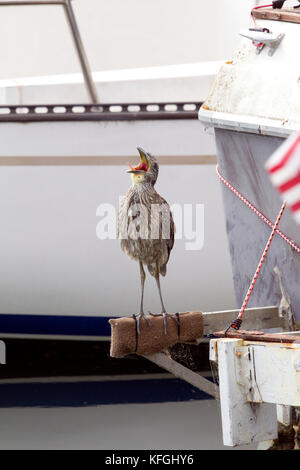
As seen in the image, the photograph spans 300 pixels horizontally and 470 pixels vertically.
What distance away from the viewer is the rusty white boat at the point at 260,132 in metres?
4.50

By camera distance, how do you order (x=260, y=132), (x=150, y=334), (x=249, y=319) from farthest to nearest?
(x=249, y=319) → (x=260, y=132) → (x=150, y=334)

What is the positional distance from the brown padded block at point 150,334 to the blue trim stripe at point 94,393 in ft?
8.46

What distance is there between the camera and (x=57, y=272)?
7039 millimetres

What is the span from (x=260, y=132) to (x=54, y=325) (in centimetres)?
311

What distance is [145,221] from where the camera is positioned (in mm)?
4594

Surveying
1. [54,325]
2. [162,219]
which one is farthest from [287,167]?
[54,325]

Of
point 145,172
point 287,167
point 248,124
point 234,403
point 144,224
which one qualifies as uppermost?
point 248,124

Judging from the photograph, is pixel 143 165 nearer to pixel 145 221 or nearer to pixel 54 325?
pixel 145 221

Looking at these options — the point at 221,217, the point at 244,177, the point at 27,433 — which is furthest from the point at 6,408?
the point at 244,177

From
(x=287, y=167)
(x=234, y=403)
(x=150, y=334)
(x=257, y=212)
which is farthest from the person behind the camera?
(x=257, y=212)

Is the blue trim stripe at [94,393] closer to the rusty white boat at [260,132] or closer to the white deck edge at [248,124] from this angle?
the rusty white boat at [260,132]

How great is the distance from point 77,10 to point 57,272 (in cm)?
247

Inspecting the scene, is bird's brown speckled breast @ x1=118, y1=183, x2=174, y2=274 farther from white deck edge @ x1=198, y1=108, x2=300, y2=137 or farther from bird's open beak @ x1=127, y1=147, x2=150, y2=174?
white deck edge @ x1=198, y1=108, x2=300, y2=137

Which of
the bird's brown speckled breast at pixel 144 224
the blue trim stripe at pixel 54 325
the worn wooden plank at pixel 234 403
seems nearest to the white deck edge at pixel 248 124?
the bird's brown speckled breast at pixel 144 224
